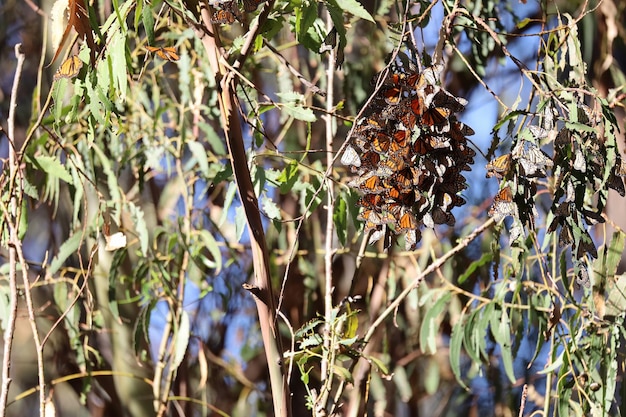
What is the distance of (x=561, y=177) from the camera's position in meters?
0.94

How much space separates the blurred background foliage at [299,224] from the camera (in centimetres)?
97

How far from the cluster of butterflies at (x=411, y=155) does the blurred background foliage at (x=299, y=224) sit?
0.04 metres

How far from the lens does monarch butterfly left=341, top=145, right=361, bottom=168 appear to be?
0.87m

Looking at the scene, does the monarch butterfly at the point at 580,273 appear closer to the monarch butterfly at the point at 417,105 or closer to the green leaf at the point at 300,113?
the monarch butterfly at the point at 417,105

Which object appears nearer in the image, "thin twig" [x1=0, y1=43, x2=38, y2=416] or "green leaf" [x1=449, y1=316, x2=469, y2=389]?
"thin twig" [x1=0, y1=43, x2=38, y2=416]

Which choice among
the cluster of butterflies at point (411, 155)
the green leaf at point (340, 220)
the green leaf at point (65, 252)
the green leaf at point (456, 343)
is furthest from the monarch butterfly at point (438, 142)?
the green leaf at point (65, 252)

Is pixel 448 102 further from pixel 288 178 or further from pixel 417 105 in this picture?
pixel 288 178

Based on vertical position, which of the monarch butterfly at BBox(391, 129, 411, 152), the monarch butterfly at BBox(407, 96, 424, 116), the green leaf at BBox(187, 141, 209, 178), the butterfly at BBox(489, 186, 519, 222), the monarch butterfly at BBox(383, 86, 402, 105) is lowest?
the butterfly at BBox(489, 186, 519, 222)

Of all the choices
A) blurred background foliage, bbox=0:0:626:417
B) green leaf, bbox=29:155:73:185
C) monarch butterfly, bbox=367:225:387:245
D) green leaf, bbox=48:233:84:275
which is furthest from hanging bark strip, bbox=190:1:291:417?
green leaf, bbox=48:233:84:275

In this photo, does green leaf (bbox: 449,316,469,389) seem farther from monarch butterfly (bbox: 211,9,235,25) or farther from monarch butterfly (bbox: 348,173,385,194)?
monarch butterfly (bbox: 211,9,235,25)

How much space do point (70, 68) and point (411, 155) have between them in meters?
0.36

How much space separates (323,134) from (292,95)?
46.6 inches

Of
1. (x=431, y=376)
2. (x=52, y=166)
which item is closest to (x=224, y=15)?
(x=52, y=166)

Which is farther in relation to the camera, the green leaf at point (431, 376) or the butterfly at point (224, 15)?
the green leaf at point (431, 376)
